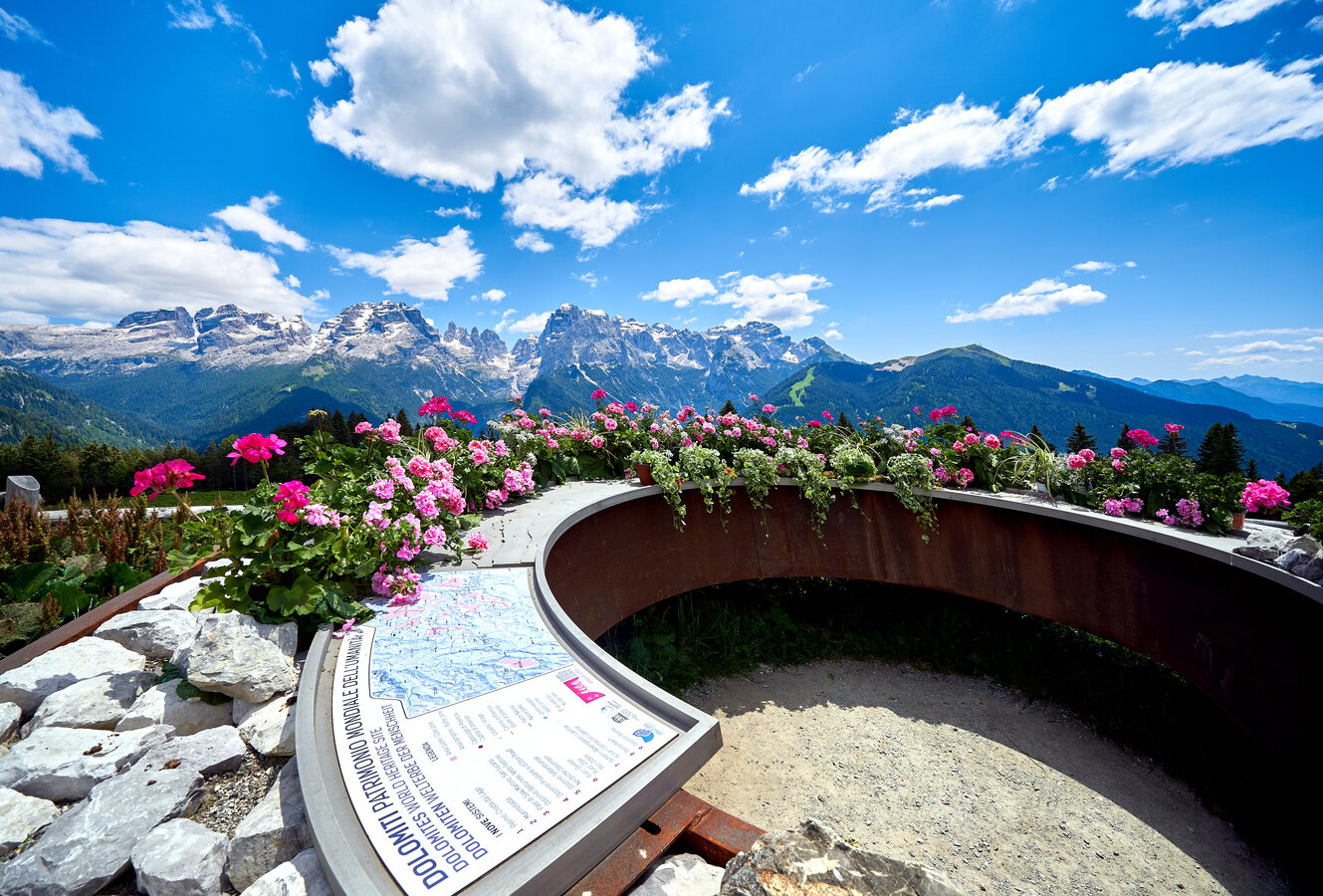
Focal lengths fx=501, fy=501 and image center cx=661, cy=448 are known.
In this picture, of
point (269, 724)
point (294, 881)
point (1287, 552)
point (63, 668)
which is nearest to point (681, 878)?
point (294, 881)

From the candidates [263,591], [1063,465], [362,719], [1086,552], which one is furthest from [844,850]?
[1063,465]

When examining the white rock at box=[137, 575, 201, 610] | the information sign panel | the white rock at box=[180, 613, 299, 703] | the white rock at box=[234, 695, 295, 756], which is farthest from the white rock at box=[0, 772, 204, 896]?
the white rock at box=[137, 575, 201, 610]

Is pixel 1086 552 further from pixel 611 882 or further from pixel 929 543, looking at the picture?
pixel 611 882

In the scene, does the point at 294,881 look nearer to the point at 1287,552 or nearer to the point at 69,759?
the point at 69,759

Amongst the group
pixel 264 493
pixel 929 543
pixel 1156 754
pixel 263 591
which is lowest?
pixel 1156 754

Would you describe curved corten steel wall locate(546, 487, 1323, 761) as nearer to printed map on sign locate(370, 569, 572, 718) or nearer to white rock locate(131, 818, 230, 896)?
printed map on sign locate(370, 569, 572, 718)

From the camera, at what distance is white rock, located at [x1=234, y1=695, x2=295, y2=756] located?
95.3 inches

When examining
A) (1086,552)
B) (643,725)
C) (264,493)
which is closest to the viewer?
(643,725)

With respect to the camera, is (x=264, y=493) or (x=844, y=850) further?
(x=264, y=493)

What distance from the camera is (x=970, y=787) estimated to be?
5.45 meters

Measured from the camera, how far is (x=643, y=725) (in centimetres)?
216

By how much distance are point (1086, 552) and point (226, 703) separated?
779 centimetres

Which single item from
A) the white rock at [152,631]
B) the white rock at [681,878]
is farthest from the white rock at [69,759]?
the white rock at [681,878]

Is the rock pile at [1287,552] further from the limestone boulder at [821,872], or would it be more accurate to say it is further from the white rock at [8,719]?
the white rock at [8,719]
